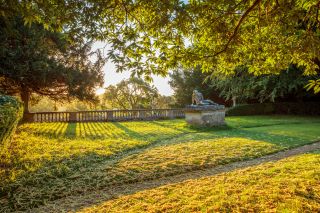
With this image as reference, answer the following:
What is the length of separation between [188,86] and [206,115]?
2196 cm

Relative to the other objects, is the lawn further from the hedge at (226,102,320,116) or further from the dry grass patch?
the hedge at (226,102,320,116)

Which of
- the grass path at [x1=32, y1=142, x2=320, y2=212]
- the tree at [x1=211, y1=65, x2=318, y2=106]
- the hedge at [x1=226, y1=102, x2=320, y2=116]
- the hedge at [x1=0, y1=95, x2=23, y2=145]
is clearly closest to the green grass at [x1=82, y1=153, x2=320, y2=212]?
the grass path at [x1=32, y1=142, x2=320, y2=212]

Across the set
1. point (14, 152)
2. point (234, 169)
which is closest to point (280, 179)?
point (234, 169)

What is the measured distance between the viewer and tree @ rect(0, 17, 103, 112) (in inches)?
621

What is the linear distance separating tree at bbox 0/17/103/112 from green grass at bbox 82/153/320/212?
35.5ft

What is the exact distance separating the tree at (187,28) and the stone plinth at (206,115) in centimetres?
835

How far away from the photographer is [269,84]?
2306cm

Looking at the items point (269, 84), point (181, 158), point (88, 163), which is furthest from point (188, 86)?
point (88, 163)

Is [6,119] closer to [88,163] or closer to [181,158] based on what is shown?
[88,163]

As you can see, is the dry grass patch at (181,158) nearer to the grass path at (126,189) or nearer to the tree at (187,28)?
the grass path at (126,189)

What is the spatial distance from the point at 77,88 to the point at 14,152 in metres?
13.3

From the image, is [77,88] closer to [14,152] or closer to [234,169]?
[14,152]

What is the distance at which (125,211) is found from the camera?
3697mm

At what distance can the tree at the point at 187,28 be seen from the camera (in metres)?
3.92
